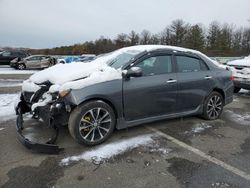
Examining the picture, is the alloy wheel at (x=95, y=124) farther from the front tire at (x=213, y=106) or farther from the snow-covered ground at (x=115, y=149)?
the front tire at (x=213, y=106)

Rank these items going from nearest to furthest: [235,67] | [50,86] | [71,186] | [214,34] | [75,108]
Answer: [71,186] < [75,108] < [50,86] < [235,67] < [214,34]

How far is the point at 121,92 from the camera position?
3.92 m

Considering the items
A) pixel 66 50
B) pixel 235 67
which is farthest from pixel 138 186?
pixel 66 50

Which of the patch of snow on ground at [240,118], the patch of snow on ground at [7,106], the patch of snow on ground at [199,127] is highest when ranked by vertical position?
the patch of snow on ground at [7,106]

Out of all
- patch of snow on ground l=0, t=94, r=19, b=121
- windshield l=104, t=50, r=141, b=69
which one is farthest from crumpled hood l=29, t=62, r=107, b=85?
patch of snow on ground l=0, t=94, r=19, b=121

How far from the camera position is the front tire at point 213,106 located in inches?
203

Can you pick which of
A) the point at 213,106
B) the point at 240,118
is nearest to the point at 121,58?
the point at 213,106

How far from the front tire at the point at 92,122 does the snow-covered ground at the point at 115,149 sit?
18cm

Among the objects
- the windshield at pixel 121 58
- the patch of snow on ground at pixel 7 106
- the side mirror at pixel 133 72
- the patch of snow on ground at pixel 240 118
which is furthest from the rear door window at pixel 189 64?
the patch of snow on ground at pixel 7 106

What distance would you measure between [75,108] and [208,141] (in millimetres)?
2375

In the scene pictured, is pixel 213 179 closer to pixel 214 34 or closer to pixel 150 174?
pixel 150 174

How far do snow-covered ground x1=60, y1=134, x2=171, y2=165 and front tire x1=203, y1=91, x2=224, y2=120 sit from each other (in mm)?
1589

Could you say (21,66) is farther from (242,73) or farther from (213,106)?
(213,106)

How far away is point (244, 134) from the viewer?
459cm
